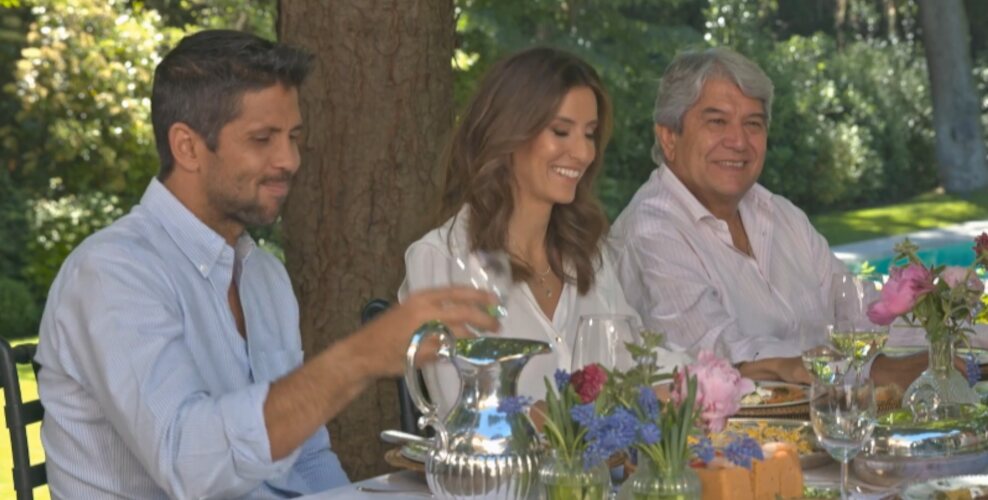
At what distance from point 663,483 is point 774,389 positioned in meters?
1.18

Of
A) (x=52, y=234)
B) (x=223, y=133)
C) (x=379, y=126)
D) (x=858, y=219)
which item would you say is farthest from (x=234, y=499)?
(x=858, y=219)

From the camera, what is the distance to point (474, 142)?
3.62 m

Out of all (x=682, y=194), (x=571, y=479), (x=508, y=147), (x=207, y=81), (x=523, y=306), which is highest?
(x=207, y=81)

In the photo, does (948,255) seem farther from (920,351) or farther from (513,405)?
(513,405)

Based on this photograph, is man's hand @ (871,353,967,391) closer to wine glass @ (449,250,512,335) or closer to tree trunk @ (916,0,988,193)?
wine glass @ (449,250,512,335)

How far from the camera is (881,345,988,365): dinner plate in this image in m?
3.50

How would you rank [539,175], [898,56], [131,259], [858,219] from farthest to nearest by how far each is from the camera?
1. [898,56]
2. [858,219]
3. [539,175]
4. [131,259]

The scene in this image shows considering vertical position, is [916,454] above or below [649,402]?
below

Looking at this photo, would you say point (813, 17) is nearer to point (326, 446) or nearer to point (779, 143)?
point (779, 143)

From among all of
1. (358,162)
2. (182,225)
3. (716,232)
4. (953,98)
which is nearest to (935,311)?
(716,232)

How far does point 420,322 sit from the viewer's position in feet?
7.69

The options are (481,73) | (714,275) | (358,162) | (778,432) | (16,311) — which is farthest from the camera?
(16,311)

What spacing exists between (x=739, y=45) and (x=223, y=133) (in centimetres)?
1667

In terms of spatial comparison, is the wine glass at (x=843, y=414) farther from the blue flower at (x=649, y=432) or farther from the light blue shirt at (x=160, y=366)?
the light blue shirt at (x=160, y=366)
